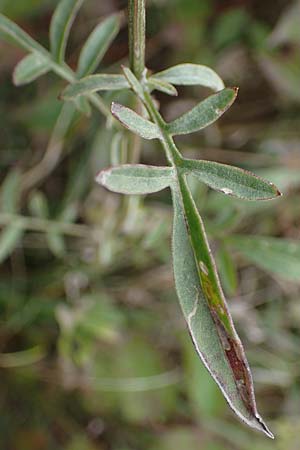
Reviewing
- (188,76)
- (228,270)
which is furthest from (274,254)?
(188,76)

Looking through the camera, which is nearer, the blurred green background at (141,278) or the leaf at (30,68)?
the leaf at (30,68)

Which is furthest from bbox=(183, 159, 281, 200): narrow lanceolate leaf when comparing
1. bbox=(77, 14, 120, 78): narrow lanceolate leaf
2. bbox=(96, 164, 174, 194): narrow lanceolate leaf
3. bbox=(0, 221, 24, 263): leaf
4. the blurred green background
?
the blurred green background

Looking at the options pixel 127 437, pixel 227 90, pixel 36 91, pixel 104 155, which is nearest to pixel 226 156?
pixel 104 155

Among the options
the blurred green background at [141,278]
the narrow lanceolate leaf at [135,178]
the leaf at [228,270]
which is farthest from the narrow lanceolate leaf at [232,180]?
the blurred green background at [141,278]

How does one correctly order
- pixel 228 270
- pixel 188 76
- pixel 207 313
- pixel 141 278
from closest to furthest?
pixel 207 313 → pixel 188 76 → pixel 228 270 → pixel 141 278

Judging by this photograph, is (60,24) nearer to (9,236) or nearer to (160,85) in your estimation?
(160,85)

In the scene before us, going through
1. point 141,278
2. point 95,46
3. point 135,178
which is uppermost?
point 95,46

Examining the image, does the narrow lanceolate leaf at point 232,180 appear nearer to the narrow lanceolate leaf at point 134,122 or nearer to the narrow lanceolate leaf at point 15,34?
the narrow lanceolate leaf at point 134,122

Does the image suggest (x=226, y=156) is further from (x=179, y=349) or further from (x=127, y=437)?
(x=127, y=437)
